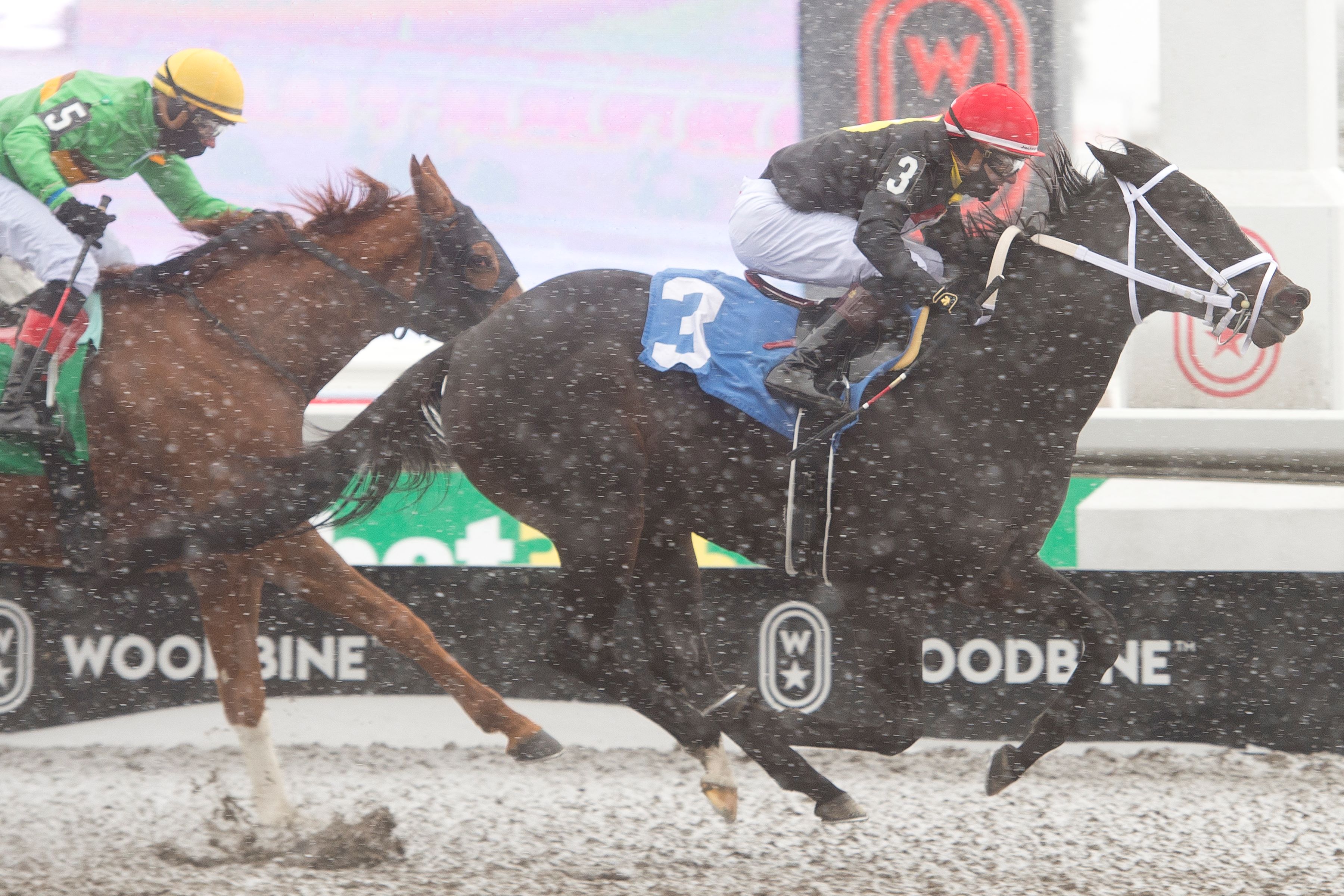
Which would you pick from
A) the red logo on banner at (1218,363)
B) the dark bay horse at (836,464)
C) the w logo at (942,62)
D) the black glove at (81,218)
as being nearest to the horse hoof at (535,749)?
the dark bay horse at (836,464)

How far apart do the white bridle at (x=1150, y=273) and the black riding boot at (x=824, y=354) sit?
0.27m

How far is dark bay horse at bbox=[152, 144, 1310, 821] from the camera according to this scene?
2768mm

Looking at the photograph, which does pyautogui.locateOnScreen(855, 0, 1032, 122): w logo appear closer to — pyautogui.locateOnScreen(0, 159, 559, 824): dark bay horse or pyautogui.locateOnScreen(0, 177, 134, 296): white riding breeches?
pyautogui.locateOnScreen(0, 159, 559, 824): dark bay horse

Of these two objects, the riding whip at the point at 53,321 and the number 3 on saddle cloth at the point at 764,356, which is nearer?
the number 3 on saddle cloth at the point at 764,356

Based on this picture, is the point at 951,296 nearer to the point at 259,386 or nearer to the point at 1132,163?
the point at 1132,163

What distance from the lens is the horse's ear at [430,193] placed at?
3.46 metres

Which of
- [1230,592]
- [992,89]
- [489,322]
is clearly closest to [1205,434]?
[1230,592]

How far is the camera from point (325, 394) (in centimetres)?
453

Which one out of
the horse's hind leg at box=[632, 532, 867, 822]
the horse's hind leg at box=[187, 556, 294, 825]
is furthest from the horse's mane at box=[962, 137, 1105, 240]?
the horse's hind leg at box=[187, 556, 294, 825]

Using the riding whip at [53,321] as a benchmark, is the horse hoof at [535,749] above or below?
below

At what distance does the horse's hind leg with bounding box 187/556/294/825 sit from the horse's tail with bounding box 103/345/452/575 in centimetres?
27

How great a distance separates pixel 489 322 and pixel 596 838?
4.73 ft

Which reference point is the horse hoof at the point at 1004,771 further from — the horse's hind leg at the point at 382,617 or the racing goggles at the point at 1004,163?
the racing goggles at the point at 1004,163

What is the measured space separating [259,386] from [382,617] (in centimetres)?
72
